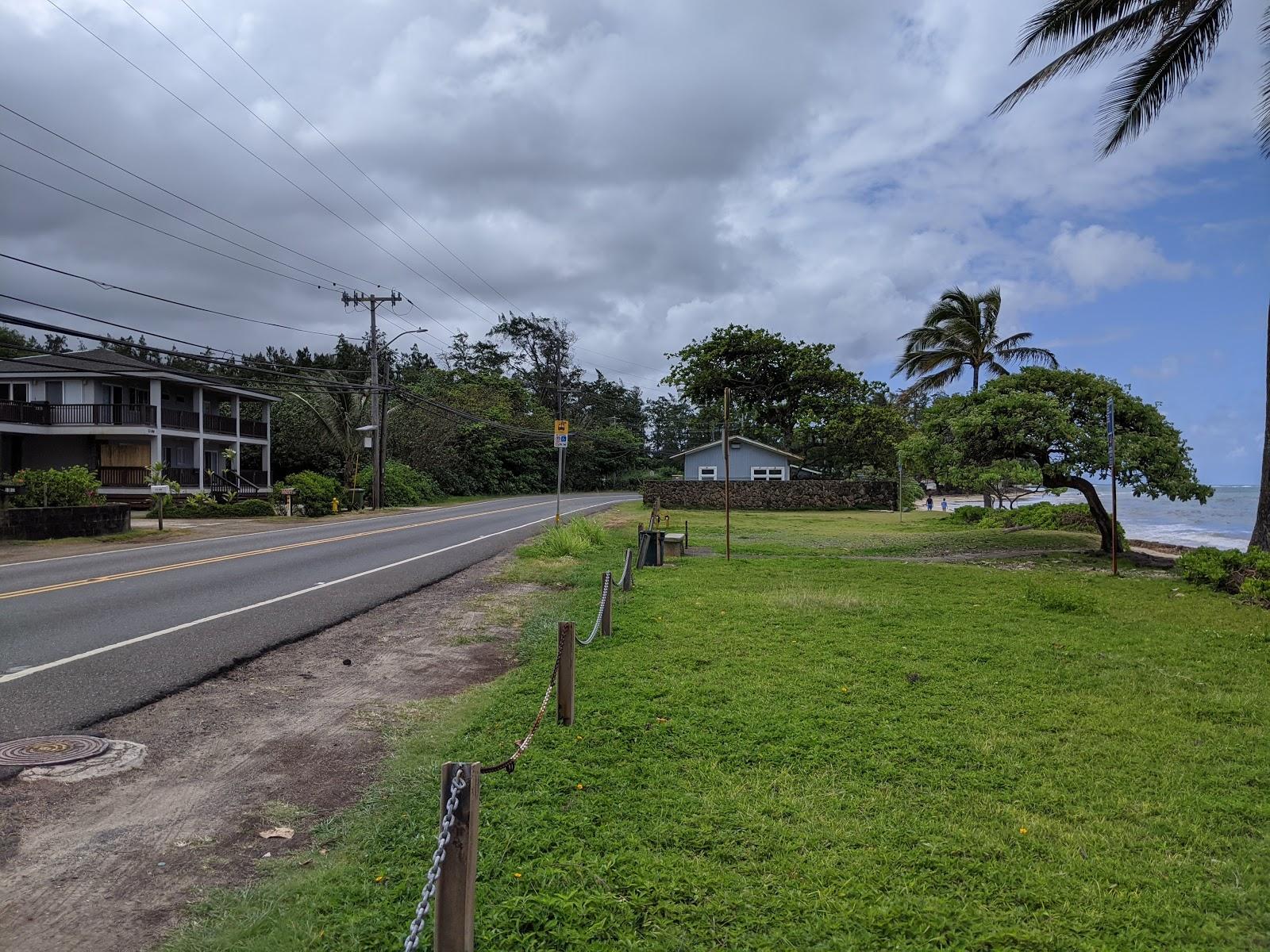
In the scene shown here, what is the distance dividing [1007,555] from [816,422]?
30.5 meters

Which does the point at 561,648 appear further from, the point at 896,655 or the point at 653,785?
the point at 896,655

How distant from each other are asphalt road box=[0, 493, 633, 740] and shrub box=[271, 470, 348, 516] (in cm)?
1125

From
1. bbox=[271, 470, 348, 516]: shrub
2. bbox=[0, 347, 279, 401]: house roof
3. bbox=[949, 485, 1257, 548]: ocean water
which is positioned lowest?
bbox=[949, 485, 1257, 548]: ocean water

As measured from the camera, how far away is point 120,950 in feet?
10.7

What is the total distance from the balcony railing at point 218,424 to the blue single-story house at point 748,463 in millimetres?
24046

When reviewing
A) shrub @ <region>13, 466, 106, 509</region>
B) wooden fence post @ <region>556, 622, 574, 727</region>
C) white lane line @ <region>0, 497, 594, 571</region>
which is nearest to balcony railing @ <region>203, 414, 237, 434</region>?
white lane line @ <region>0, 497, 594, 571</region>

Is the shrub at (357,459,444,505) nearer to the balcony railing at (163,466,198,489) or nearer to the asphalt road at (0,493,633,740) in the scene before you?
the balcony railing at (163,466,198,489)

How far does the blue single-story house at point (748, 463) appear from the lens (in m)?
49.5

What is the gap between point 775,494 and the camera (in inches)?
1606

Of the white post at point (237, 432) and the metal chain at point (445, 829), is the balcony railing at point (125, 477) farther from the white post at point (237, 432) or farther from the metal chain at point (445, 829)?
the metal chain at point (445, 829)

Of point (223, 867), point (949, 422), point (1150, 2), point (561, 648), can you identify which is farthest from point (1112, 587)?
point (223, 867)

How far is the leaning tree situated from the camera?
16.8 metres

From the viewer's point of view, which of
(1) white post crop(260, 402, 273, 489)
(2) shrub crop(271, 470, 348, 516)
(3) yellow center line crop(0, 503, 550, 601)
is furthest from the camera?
(1) white post crop(260, 402, 273, 489)

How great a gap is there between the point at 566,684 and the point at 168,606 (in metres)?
7.14
